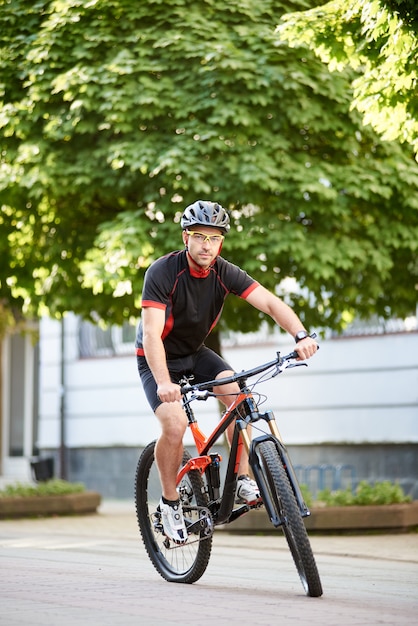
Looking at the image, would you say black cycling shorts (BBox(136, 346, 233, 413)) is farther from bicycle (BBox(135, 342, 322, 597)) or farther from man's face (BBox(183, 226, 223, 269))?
man's face (BBox(183, 226, 223, 269))

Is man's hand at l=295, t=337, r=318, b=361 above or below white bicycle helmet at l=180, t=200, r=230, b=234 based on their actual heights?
below

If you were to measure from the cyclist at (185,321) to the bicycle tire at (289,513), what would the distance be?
40 cm

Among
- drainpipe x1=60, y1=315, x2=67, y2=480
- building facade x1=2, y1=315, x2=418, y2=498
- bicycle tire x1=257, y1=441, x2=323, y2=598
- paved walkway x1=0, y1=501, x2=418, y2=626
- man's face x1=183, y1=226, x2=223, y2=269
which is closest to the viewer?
paved walkway x1=0, y1=501, x2=418, y2=626

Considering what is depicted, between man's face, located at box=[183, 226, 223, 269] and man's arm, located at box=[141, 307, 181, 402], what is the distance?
1.21 feet

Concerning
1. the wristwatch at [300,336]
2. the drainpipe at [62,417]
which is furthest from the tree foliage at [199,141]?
the drainpipe at [62,417]

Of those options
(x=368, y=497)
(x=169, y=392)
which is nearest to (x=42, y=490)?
(x=368, y=497)

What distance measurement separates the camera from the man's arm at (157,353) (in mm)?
7301

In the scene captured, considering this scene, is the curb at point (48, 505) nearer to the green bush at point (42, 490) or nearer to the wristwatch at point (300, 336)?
the green bush at point (42, 490)

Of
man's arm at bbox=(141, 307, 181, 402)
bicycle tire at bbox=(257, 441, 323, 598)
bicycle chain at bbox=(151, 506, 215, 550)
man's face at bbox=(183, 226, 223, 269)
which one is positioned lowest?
bicycle chain at bbox=(151, 506, 215, 550)

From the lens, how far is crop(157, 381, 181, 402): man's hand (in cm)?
729

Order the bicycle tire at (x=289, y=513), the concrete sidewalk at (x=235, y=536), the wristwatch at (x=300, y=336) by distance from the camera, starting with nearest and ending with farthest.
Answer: the bicycle tire at (x=289, y=513)
the wristwatch at (x=300, y=336)
the concrete sidewalk at (x=235, y=536)

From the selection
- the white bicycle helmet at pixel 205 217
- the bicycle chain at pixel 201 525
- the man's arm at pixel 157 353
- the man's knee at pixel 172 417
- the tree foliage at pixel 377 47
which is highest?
the tree foliage at pixel 377 47

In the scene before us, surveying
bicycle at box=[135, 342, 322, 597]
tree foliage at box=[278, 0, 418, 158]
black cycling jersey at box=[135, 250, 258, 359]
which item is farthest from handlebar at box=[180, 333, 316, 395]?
tree foliage at box=[278, 0, 418, 158]

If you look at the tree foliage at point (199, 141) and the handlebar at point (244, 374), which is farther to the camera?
the tree foliage at point (199, 141)
